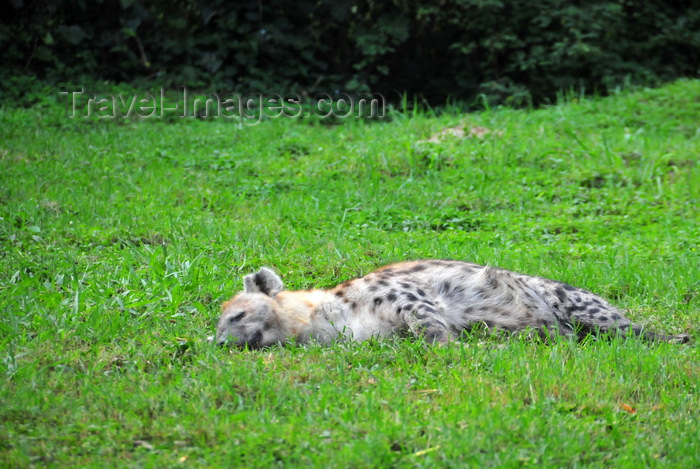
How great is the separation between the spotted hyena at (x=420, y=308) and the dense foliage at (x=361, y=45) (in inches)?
316

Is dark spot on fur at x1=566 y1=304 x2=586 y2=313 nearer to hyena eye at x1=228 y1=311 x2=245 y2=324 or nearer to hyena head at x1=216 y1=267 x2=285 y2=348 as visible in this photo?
hyena head at x1=216 y1=267 x2=285 y2=348

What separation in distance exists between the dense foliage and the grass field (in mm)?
1688

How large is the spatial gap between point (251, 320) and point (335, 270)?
62.7 inches

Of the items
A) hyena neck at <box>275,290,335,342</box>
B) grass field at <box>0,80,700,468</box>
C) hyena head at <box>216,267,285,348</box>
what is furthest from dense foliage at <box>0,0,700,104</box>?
hyena head at <box>216,267,285,348</box>

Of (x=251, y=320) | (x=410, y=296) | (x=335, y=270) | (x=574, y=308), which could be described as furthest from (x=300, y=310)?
(x=574, y=308)

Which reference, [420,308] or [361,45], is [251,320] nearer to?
[420,308]

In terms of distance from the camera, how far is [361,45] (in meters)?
13.9

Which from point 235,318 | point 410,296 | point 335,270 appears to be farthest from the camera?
point 335,270

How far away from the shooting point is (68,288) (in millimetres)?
5914

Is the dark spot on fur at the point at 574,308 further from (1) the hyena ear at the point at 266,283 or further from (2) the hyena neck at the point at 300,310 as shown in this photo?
(1) the hyena ear at the point at 266,283

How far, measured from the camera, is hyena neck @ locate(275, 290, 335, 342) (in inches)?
212

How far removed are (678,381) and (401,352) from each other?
1.61 meters

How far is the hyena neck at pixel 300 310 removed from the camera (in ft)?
17.7

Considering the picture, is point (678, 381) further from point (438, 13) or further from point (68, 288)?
point (438, 13)
